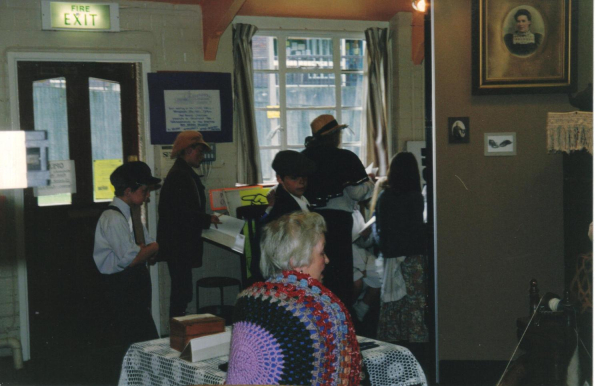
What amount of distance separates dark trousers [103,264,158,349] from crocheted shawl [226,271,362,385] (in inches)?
58.8

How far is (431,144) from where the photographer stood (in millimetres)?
3623

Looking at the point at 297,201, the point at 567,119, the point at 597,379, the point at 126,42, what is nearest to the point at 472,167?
the point at 567,119

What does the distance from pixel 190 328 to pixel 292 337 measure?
2.33 feet

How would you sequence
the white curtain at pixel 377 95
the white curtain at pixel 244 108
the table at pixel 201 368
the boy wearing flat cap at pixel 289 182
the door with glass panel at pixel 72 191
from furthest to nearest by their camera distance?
1. the white curtain at pixel 377 95
2. the white curtain at pixel 244 108
3. the door with glass panel at pixel 72 191
4. the boy wearing flat cap at pixel 289 182
5. the table at pixel 201 368

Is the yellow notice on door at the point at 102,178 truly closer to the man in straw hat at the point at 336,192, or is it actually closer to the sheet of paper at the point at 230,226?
the sheet of paper at the point at 230,226

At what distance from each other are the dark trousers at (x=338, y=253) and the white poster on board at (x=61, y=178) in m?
2.14

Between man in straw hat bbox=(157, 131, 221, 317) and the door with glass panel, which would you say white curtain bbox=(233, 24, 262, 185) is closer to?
the door with glass panel

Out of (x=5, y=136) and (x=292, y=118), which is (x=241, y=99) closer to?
(x=292, y=118)

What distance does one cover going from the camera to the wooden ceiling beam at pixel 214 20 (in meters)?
4.64

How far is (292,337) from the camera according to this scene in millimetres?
1784

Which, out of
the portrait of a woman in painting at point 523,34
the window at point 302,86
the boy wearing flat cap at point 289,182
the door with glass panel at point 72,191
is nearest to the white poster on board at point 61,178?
the door with glass panel at point 72,191

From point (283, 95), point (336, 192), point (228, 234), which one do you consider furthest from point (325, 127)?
point (283, 95)

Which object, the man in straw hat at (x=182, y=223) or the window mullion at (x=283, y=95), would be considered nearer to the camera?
the man in straw hat at (x=182, y=223)

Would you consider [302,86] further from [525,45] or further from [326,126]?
[525,45]
